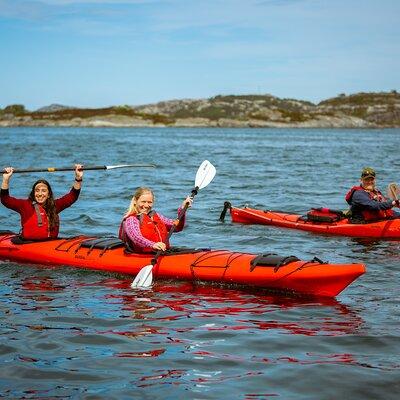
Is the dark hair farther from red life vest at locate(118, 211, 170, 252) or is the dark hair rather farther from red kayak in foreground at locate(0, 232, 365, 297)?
red life vest at locate(118, 211, 170, 252)

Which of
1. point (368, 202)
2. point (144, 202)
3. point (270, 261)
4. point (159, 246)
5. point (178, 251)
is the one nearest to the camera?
point (270, 261)

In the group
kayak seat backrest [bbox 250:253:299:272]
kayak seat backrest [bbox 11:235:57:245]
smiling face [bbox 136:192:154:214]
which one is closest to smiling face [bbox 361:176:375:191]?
kayak seat backrest [bbox 250:253:299:272]

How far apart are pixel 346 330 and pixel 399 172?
22277mm

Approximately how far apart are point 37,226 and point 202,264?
276 cm

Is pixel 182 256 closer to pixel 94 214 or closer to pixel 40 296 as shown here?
pixel 40 296

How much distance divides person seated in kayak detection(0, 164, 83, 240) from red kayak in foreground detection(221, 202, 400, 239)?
193 inches

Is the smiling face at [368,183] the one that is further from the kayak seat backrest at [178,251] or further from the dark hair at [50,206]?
the dark hair at [50,206]

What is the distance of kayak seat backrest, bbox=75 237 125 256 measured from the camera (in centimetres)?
912

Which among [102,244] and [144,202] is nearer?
[144,202]

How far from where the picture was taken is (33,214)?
9594mm

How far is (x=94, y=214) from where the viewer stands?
50.6 ft

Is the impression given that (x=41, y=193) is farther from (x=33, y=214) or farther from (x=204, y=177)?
(x=204, y=177)

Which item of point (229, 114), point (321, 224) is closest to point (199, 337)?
point (321, 224)

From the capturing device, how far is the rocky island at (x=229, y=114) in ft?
461
